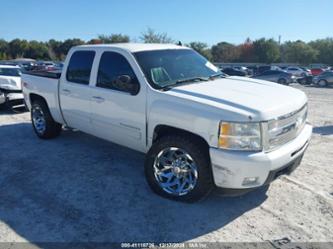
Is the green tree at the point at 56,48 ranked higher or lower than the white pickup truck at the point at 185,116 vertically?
higher

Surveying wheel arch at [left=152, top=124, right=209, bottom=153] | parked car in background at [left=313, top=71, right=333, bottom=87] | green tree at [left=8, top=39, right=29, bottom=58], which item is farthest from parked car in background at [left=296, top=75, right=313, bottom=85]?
green tree at [left=8, top=39, right=29, bottom=58]

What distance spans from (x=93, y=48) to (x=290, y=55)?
3235 inches

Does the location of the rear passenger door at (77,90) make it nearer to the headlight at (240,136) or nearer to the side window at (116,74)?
the side window at (116,74)

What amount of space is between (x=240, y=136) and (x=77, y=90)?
301 cm

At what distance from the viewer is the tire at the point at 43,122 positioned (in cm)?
648

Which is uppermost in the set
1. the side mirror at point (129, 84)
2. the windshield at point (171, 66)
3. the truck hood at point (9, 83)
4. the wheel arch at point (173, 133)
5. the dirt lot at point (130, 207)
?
the windshield at point (171, 66)

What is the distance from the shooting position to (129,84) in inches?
172

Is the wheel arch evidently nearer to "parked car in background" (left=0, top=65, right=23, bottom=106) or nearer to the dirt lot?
the dirt lot

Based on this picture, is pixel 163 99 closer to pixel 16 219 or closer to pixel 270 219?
pixel 270 219

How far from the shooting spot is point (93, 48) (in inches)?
206

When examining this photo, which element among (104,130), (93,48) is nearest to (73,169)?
(104,130)

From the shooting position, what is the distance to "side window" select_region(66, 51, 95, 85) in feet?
17.1

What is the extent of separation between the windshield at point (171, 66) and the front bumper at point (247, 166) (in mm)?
1318

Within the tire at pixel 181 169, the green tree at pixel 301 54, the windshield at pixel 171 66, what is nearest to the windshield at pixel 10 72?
the windshield at pixel 171 66
